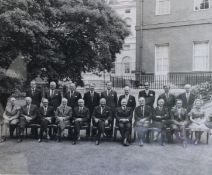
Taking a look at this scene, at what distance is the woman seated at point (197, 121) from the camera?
27.4 feet

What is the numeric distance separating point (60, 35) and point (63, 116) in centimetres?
444

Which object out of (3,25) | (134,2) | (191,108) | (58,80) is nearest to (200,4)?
(134,2)

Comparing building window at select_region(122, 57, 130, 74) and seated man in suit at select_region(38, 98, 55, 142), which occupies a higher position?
building window at select_region(122, 57, 130, 74)

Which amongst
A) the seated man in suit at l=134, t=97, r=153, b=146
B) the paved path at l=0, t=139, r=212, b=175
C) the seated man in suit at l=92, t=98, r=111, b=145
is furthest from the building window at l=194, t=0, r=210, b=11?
the paved path at l=0, t=139, r=212, b=175

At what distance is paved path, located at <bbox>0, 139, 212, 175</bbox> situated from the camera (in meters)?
6.51

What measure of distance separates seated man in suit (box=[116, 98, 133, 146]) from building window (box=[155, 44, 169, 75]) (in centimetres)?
995

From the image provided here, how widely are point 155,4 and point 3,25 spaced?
11.1 metres

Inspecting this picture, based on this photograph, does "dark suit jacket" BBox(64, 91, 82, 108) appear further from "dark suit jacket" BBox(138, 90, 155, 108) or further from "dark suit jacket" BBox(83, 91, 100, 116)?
"dark suit jacket" BBox(138, 90, 155, 108)

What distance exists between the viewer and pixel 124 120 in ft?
27.9

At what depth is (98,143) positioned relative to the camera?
8.41 m

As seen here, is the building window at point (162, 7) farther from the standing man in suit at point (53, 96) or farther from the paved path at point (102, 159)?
the paved path at point (102, 159)

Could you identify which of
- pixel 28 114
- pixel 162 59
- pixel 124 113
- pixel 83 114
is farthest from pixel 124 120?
pixel 162 59

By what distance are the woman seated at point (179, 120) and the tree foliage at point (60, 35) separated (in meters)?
4.38

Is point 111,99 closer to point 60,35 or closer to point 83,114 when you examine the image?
point 83,114
